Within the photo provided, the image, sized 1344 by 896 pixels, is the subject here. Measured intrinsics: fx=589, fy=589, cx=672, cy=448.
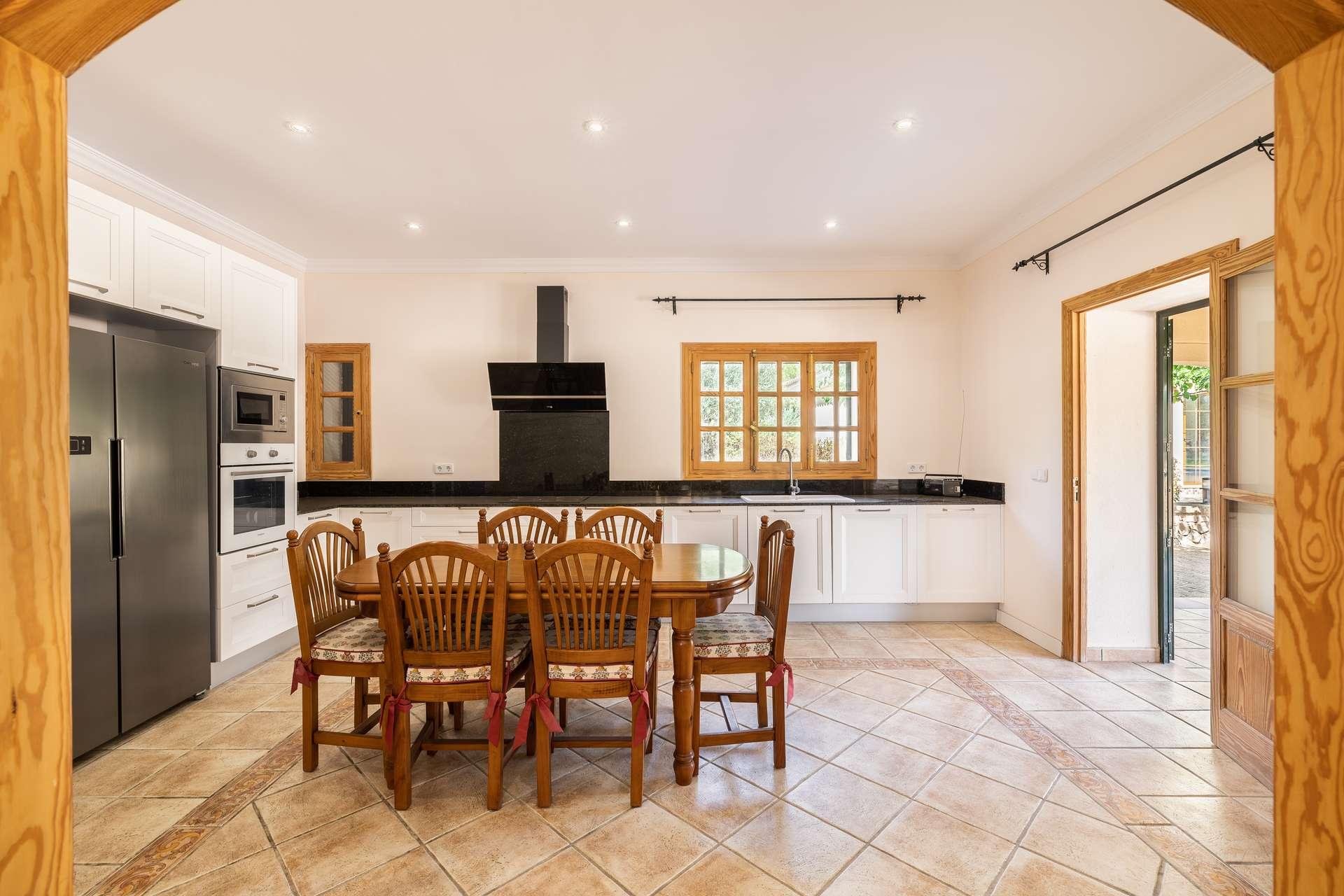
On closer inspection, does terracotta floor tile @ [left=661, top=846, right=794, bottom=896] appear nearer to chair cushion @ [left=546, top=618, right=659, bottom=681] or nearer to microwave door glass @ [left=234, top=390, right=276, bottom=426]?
chair cushion @ [left=546, top=618, right=659, bottom=681]

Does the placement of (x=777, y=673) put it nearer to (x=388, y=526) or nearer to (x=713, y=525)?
(x=713, y=525)

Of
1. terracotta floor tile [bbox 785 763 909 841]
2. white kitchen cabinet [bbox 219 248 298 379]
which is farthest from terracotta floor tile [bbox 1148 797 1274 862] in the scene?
white kitchen cabinet [bbox 219 248 298 379]

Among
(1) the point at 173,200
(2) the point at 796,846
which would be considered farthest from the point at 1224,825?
(1) the point at 173,200

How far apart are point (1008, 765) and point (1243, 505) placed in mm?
1373

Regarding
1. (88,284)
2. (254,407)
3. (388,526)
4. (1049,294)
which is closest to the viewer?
(88,284)

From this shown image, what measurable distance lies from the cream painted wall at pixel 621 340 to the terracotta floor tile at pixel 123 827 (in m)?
2.65

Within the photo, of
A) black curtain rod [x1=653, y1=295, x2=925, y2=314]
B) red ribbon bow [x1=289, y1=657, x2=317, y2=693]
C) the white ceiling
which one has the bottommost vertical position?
red ribbon bow [x1=289, y1=657, x2=317, y2=693]

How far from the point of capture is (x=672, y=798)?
208cm

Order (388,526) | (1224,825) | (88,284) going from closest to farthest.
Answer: (1224,825) < (88,284) < (388,526)

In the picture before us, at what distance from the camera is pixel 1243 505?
7.56 feet

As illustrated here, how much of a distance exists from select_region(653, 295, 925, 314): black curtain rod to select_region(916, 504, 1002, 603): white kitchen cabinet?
63.9 inches

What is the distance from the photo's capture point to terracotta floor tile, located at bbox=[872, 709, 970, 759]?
2414 mm

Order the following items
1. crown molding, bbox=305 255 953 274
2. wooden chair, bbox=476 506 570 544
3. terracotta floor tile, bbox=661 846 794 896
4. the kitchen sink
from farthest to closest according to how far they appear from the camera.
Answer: crown molding, bbox=305 255 953 274 → the kitchen sink → wooden chair, bbox=476 506 570 544 → terracotta floor tile, bbox=661 846 794 896

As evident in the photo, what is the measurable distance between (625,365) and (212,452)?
260 cm
